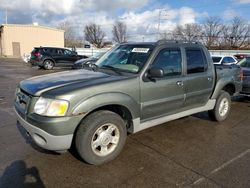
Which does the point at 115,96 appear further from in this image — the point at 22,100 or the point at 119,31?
the point at 119,31

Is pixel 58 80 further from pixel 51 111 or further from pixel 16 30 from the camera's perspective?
pixel 16 30

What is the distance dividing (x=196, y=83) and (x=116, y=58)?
1.66 metres

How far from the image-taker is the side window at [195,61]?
15.9 feet

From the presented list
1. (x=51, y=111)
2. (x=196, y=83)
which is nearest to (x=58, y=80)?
(x=51, y=111)

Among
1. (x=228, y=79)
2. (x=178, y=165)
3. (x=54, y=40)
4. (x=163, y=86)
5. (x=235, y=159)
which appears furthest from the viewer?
(x=54, y=40)

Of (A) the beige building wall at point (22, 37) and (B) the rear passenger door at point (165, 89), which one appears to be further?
(A) the beige building wall at point (22, 37)

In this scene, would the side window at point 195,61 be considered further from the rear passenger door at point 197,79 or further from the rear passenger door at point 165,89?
the rear passenger door at point 165,89

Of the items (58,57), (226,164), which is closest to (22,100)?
(226,164)

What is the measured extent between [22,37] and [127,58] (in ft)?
129

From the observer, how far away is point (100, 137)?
3.63 m

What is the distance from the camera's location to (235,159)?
3928 millimetres

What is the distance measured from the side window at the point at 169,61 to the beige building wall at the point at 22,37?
39.0 meters

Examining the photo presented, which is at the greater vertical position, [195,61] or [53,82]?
[195,61]

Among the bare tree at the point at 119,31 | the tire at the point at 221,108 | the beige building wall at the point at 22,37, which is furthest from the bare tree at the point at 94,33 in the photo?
the tire at the point at 221,108
